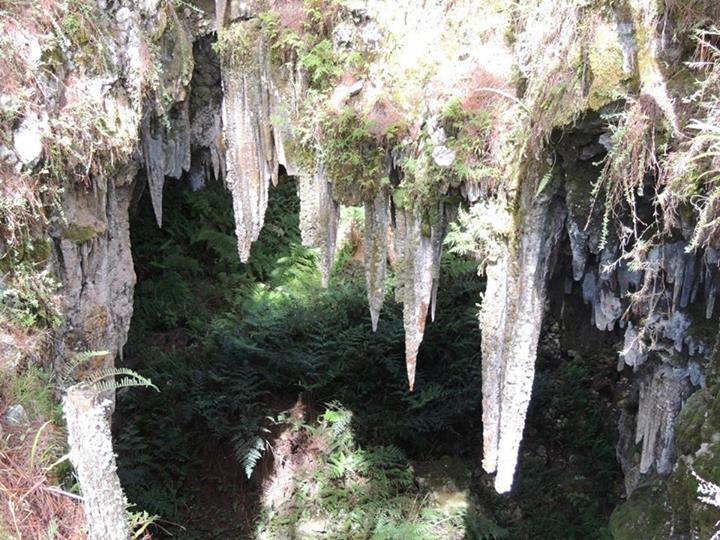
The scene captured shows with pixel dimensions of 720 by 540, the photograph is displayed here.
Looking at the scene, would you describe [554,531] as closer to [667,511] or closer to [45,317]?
[667,511]

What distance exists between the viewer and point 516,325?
18.5ft

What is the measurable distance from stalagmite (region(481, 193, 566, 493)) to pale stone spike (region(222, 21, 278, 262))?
313 centimetres

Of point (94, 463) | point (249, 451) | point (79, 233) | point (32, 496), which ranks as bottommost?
point (249, 451)

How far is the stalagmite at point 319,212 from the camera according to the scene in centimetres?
725

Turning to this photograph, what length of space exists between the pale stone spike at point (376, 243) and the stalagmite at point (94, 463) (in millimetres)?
3462

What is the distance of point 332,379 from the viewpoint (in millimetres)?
10719

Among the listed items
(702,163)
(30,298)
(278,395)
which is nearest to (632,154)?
(702,163)

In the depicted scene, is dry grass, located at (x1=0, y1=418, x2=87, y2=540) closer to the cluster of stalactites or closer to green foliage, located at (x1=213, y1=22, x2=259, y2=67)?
the cluster of stalactites

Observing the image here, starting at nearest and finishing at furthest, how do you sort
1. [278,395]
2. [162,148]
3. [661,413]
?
[661,413] < [162,148] < [278,395]

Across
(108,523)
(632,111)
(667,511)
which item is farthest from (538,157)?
(108,523)

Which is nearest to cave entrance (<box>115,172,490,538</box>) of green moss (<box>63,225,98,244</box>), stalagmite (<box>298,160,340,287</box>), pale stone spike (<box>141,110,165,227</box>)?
pale stone spike (<box>141,110,165,227</box>)

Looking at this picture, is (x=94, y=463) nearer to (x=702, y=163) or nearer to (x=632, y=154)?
(x=632, y=154)

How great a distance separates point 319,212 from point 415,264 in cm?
137

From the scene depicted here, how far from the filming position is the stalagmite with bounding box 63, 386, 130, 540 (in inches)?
144
